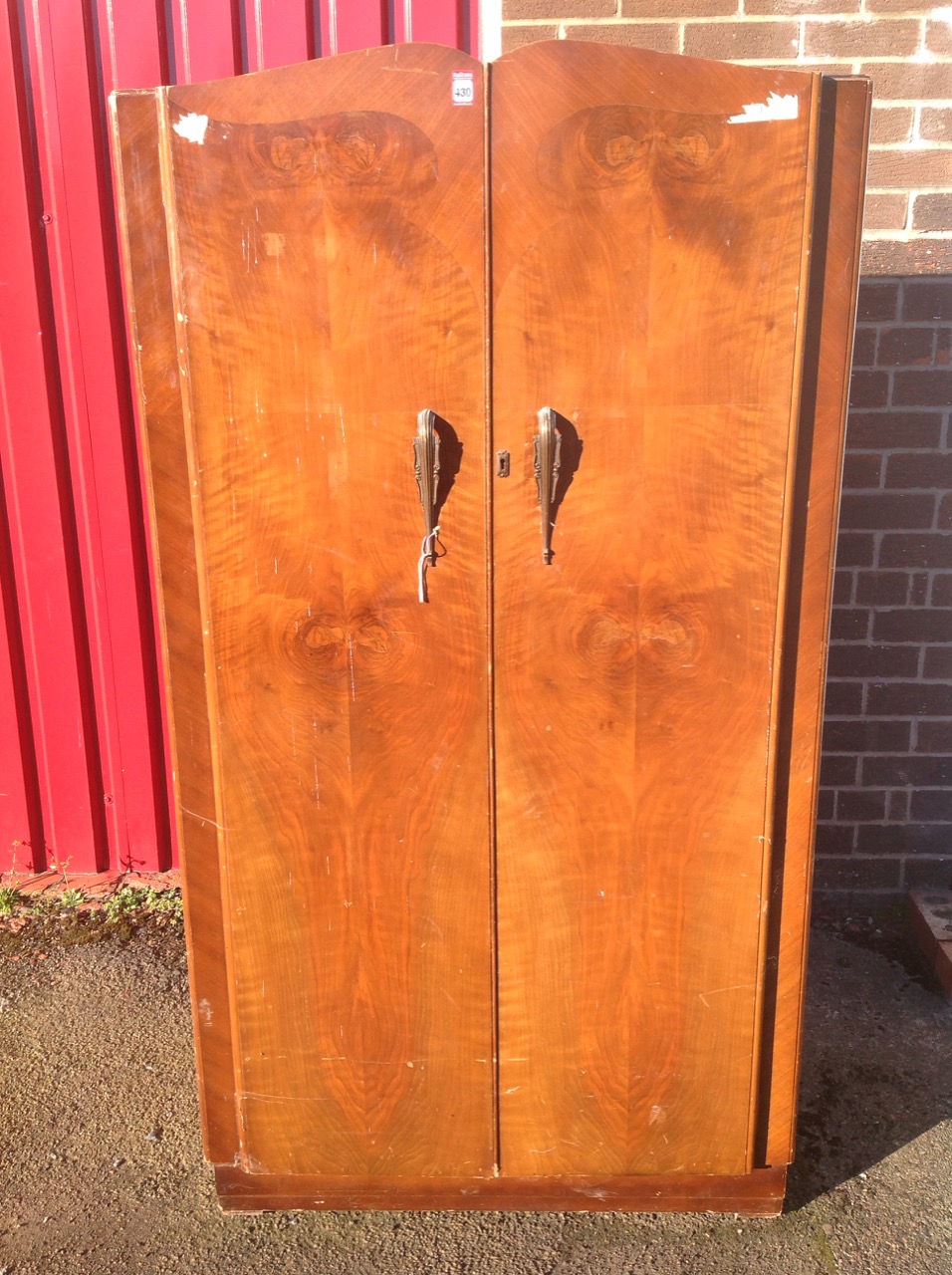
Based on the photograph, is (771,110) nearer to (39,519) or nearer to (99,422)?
(99,422)

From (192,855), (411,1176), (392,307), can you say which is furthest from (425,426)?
(411,1176)

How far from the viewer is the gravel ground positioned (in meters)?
2.10

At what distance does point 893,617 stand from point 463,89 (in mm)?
2061

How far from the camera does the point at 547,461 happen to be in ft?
5.76

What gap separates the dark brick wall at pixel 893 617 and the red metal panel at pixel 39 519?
7.72 feet

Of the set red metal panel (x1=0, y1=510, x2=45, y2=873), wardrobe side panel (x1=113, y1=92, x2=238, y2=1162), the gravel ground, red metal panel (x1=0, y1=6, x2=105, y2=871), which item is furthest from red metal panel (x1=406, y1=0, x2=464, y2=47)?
the gravel ground

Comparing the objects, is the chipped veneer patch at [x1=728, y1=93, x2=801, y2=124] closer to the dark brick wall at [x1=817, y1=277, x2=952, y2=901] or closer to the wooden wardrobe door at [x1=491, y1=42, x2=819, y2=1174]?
the wooden wardrobe door at [x1=491, y1=42, x2=819, y2=1174]

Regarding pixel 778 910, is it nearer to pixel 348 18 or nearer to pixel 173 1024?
pixel 173 1024

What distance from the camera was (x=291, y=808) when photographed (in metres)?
1.96

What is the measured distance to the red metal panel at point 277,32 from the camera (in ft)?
9.21

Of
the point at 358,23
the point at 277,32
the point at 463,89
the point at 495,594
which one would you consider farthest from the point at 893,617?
the point at 277,32

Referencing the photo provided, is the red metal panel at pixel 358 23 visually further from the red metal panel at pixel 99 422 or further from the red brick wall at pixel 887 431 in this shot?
the red metal panel at pixel 99 422

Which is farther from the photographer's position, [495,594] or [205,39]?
[205,39]

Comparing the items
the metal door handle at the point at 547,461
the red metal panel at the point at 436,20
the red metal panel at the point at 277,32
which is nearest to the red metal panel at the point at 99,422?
the red metal panel at the point at 277,32
